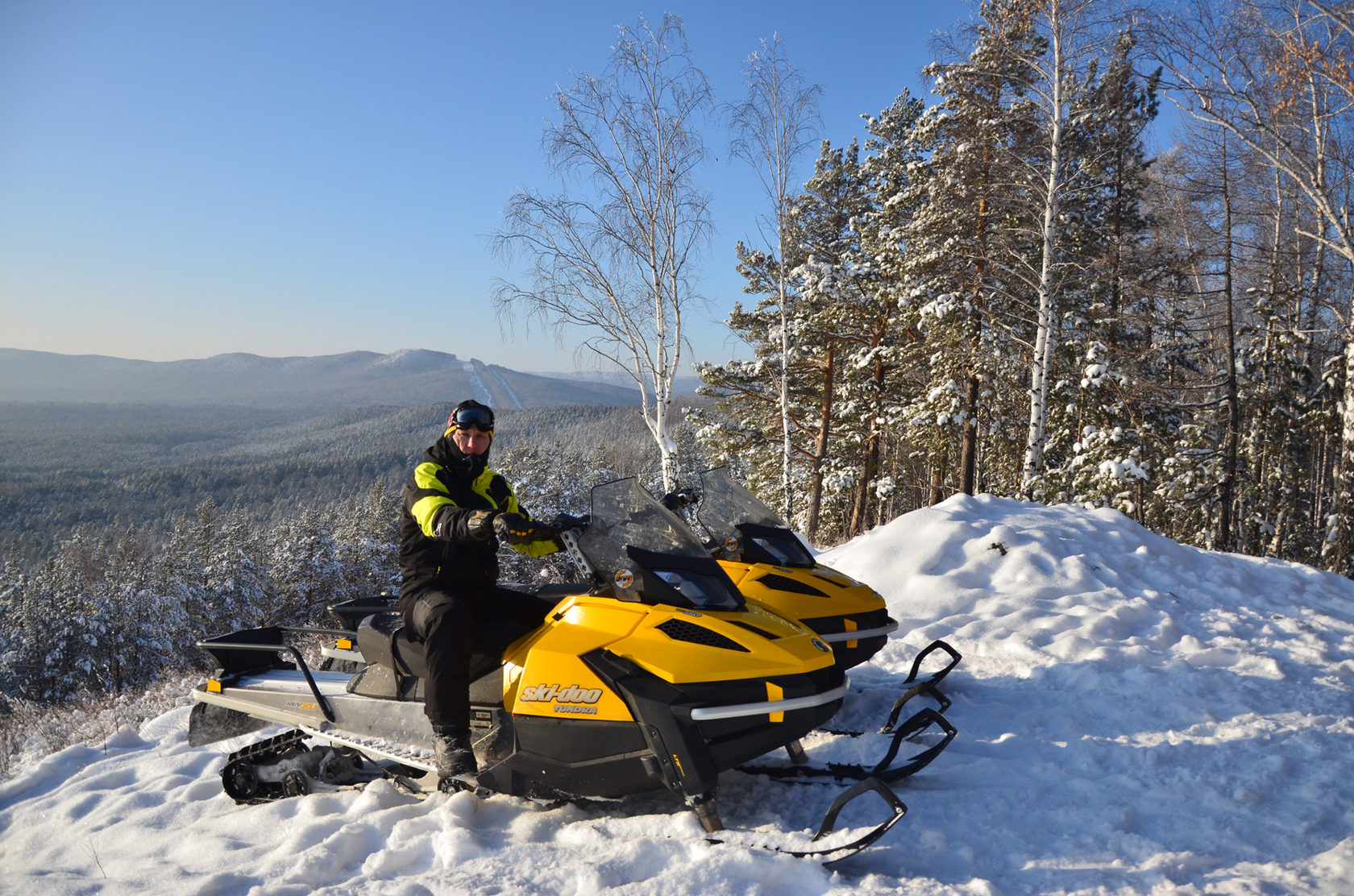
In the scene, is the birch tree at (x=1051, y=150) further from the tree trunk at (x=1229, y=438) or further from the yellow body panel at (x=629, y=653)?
the yellow body panel at (x=629, y=653)

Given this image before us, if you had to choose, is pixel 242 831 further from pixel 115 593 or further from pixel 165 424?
pixel 165 424

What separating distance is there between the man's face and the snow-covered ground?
164 centimetres

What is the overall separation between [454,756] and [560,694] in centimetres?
61

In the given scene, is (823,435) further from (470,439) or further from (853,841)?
(853,841)

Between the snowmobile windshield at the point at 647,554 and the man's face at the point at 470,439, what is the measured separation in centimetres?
67

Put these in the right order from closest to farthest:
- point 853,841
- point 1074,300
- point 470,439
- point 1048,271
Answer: point 853,841, point 470,439, point 1048,271, point 1074,300

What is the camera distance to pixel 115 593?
28.6 meters

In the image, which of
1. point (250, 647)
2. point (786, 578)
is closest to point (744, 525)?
point (786, 578)

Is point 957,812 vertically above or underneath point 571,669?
underneath

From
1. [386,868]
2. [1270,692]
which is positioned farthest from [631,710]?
[1270,692]

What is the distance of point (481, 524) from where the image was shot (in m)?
3.02

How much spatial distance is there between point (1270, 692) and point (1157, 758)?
147 centimetres

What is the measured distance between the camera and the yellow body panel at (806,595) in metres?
4.27

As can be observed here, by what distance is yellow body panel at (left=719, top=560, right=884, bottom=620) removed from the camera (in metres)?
4.27
